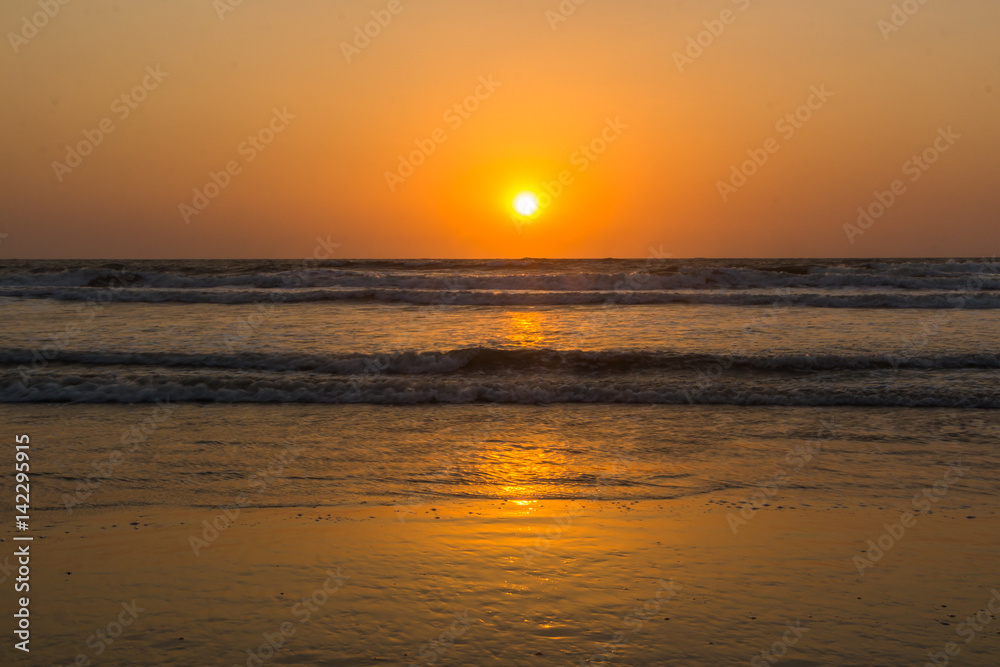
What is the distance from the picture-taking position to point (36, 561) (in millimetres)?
4535

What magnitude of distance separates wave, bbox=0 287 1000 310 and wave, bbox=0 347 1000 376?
10633 millimetres

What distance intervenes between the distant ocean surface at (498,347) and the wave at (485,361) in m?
0.04

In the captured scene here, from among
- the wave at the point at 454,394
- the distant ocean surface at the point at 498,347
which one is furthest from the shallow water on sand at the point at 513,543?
the distant ocean surface at the point at 498,347

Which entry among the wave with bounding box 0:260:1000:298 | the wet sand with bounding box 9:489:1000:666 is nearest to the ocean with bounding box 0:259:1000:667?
the wet sand with bounding box 9:489:1000:666

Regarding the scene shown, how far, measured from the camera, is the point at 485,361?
1310 centimetres

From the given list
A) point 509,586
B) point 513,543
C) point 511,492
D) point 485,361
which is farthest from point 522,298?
point 509,586

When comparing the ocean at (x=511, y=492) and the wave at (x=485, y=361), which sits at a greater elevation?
the wave at (x=485, y=361)

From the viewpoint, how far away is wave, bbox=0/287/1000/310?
23.7m

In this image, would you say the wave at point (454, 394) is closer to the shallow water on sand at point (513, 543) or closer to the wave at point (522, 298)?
the shallow water on sand at point (513, 543)

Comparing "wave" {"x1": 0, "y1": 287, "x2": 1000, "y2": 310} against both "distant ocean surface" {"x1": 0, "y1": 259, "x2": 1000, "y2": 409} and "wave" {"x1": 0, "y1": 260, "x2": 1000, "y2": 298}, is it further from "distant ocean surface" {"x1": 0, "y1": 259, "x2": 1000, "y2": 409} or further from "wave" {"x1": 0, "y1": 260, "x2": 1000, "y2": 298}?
"wave" {"x1": 0, "y1": 260, "x2": 1000, "y2": 298}

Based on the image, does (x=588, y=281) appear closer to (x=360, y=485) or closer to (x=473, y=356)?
(x=473, y=356)

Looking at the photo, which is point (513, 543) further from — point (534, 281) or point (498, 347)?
point (534, 281)

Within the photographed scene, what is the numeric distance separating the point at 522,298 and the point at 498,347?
1121 cm

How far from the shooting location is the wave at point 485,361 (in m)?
12.6
